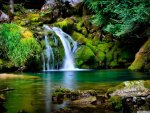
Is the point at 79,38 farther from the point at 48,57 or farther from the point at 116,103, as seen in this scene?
the point at 116,103

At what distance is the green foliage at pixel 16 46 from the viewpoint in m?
22.4

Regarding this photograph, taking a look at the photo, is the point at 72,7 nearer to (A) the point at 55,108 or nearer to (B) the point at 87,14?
(B) the point at 87,14

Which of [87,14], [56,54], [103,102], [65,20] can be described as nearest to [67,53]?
[56,54]

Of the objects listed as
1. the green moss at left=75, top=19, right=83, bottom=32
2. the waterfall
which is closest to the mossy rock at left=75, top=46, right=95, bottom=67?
the waterfall

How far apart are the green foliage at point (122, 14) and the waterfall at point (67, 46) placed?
246 centimetres

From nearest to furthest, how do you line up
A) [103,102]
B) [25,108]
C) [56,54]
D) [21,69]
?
[25,108] < [103,102] < [21,69] < [56,54]

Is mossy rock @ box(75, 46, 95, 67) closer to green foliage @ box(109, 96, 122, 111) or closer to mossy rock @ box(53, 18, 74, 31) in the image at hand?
mossy rock @ box(53, 18, 74, 31)

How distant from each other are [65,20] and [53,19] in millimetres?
1180

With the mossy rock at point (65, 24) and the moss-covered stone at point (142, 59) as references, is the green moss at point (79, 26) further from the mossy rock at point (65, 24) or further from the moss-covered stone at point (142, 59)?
the moss-covered stone at point (142, 59)

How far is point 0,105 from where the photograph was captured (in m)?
9.05

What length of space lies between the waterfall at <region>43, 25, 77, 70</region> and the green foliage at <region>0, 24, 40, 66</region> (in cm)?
214

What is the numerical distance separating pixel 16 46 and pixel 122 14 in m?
7.06

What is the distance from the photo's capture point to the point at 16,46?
2256cm

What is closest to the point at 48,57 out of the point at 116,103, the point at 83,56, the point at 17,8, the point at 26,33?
the point at 26,33
